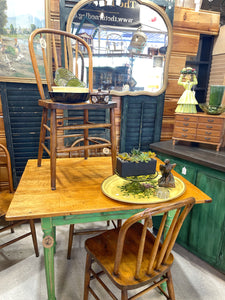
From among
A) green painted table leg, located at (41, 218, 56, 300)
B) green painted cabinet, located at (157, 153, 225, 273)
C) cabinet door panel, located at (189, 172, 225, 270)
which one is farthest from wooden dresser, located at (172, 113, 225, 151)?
green painted table leg, located at (41, 218, 56, 300)

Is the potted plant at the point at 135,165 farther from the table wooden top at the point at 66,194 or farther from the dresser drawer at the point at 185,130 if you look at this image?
the dresser drawer at the point at 185,130

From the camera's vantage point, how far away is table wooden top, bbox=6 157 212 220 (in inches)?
43.4

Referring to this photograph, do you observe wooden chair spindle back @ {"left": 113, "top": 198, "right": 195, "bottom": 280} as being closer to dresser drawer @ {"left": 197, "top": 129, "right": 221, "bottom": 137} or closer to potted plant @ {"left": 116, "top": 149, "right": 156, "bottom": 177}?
potted plant @ {"left": 116, "top": 149, "right": 156, "bottom": 177}

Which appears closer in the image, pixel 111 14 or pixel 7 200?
pixel 7 200

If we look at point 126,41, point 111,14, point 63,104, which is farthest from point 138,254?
point 111,14

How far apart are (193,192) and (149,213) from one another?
57cm

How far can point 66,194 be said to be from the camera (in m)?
1.28

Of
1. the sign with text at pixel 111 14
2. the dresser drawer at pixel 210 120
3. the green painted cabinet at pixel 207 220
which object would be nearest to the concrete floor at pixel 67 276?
the green painted cabinet at pixel 207 220

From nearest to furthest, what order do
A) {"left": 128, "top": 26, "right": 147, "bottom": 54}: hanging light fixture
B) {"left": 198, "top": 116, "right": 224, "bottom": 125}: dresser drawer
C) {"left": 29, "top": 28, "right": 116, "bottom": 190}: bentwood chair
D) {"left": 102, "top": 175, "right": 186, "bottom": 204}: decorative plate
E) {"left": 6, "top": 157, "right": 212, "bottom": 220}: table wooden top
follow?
{"left": 6, "top": 157, "right": 212, "bottom": 220}: table wooden top < {"left": 102, "top": 175, "right": 186, "bottom": 204}: decorative plate < {"left": 29, "top": 28, "right": 116, "bottom": 190}: bentwood chair < {"left": 198, "top": 116, "right": 224, "bottom": 125}: dresser drawer < {"left": 128, "top": 26, "right": 147, "bottom": 54}: hanging light fixture

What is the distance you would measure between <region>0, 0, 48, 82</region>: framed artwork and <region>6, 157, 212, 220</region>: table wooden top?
950 millimetres

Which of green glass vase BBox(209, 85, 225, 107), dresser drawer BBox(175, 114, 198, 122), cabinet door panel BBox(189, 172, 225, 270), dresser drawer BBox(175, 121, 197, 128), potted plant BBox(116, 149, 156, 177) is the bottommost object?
cabinet door panel BBox(189, 172, 225, 270)

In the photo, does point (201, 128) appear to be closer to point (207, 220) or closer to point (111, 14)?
point (207, 220)

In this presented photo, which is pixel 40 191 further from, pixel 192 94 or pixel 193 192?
pixel 192 94

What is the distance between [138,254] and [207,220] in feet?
3.41
